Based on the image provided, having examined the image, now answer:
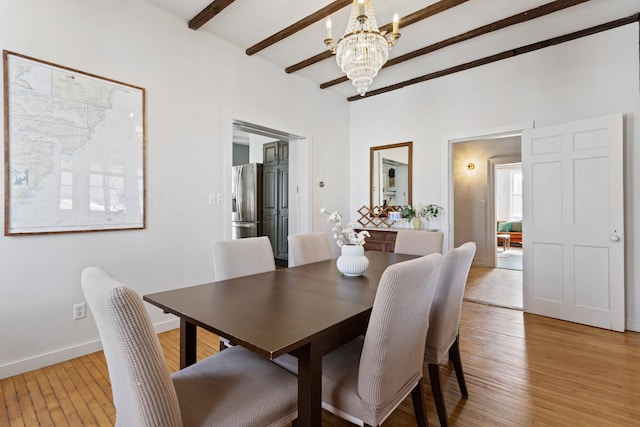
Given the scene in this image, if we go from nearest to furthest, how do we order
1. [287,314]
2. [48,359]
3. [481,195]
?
1. [287,314]
2. [48,359]
3. [481,195]

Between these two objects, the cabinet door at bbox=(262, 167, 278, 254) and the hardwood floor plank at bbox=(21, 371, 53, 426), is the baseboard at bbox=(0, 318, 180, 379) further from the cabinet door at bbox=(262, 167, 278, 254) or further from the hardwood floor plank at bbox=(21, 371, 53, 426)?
the cabinet door at bbox=(262, 167, 278, 254)

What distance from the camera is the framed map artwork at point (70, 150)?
2.08 metres

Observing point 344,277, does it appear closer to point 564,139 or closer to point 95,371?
point 95,371

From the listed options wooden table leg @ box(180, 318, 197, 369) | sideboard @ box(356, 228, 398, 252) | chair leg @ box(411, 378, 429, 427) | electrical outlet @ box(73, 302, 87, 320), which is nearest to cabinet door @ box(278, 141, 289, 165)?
sideboard @ box(356, 228, 398, 252)

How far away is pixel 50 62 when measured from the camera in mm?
2209

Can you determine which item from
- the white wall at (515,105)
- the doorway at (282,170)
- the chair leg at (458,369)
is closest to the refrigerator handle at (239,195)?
the doorway at (282,170)

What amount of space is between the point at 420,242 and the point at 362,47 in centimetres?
167

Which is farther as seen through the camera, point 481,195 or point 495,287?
point 481,195

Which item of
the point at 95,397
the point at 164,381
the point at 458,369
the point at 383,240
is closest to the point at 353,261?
the point at 458,369

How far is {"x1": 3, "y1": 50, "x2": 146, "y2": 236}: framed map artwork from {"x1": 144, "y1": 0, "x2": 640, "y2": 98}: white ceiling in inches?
41.1

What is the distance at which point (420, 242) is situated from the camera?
2807mm

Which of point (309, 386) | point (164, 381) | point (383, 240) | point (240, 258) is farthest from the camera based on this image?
point (383, 240)

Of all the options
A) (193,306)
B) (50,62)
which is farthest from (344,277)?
(50,62)

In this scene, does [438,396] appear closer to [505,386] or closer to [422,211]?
[505,386]
